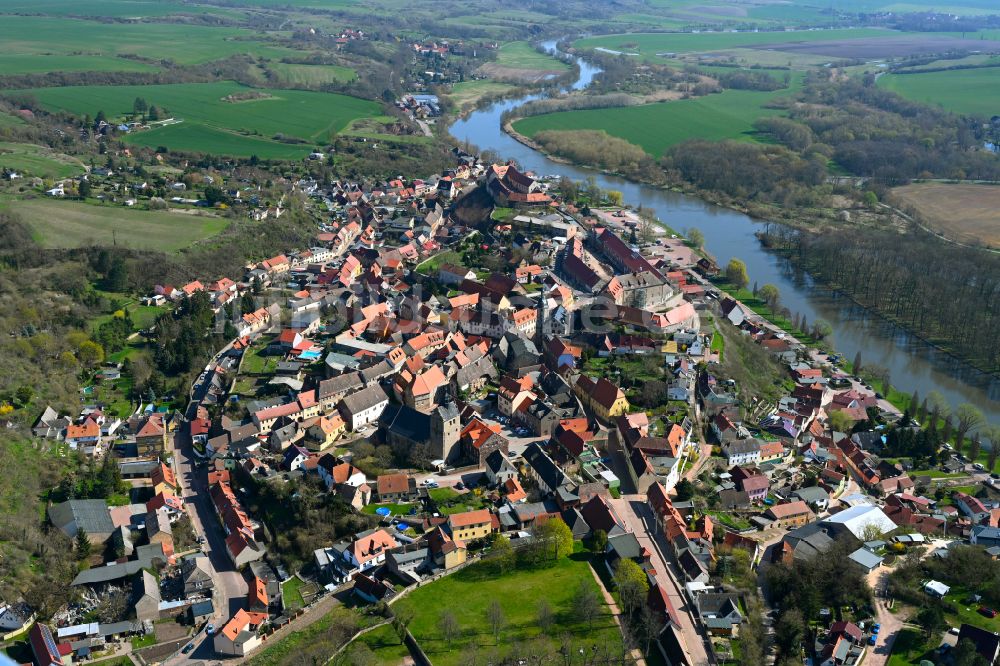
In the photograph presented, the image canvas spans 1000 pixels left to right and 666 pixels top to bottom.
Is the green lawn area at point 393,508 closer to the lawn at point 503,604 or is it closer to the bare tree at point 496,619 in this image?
the lawn at point 503,604

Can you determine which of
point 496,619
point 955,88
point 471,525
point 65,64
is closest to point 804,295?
point 471,525

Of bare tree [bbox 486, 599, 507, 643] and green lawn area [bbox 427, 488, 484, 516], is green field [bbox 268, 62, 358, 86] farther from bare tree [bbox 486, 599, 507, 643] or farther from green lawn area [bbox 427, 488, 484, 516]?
bare tree [bbox 486, 599, 507, 643]

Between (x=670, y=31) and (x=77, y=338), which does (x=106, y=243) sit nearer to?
(x=77, y=338)

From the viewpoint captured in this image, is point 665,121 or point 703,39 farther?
point 703,39

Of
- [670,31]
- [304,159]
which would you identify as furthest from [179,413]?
[670,31]

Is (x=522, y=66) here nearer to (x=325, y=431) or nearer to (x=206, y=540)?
(x=325, y=431)

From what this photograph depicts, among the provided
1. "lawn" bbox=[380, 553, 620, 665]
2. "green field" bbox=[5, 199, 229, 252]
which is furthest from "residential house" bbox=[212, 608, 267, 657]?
"green field" bbox=[5, 199, 229, 252]
